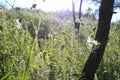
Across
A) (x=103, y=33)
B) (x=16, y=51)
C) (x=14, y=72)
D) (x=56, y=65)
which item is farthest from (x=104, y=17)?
(x=14, y=72)

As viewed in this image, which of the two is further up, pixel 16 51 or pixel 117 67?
pixel 16 51

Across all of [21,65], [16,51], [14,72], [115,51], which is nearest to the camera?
[21,65]

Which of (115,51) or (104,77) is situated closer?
(104,77)

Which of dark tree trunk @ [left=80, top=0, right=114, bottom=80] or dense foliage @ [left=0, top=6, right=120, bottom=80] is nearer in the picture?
dense foliage @ [left=0, top=6, right=120, bottom=80]

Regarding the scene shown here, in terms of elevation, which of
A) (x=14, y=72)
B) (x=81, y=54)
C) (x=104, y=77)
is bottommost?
(x=104, y=77)

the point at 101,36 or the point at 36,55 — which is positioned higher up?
the point at 36,55

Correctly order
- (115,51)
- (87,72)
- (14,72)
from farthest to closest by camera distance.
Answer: (115,51) → (87,72) → (14,72)

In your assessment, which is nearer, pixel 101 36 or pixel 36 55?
pixel 36 55

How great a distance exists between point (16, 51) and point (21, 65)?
1.76 ft

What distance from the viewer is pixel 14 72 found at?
2.55 metres

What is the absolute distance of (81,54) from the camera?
4082 mm

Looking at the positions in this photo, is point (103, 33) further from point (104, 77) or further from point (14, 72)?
point (14, 72)

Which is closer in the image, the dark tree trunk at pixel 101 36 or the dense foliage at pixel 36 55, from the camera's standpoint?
the dense foliage at pixel 36 55

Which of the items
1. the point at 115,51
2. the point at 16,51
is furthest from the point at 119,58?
the point at 16,51
